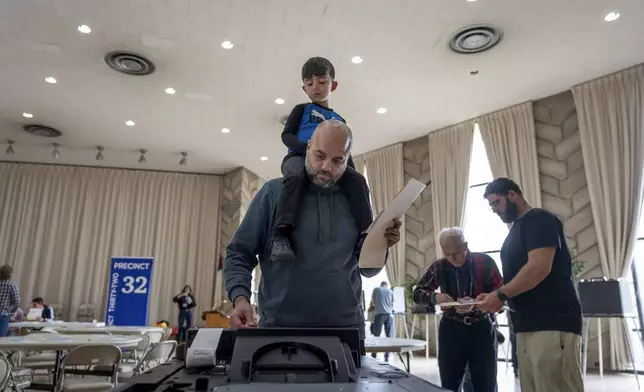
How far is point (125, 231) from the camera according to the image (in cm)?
1198

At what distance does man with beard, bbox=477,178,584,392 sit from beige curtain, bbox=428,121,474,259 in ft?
22.0

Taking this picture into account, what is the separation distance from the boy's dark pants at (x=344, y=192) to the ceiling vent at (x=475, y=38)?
536 centimetres

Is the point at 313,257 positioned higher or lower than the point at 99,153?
lower

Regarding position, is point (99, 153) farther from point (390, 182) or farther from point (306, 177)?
point (306, 177)

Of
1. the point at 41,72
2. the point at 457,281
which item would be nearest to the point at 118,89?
the point at 41,72

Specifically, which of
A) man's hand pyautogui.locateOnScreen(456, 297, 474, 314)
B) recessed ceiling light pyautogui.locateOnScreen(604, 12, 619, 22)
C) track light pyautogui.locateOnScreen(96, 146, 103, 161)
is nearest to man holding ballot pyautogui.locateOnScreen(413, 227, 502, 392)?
man's hand pyautogui.locateOnScreen(456, 297, 474, 314)

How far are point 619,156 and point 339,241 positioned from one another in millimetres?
7203

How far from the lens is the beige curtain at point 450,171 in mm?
8781

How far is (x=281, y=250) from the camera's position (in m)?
1.24

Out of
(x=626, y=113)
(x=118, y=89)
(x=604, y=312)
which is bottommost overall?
(x=604, y=312)

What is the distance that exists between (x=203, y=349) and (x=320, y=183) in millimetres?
626

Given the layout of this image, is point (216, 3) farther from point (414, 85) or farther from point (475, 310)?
point (475, 310)

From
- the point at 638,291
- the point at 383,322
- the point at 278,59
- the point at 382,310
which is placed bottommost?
the point at 383,322

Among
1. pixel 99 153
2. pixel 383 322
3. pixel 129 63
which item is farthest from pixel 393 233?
pixel 99 153
